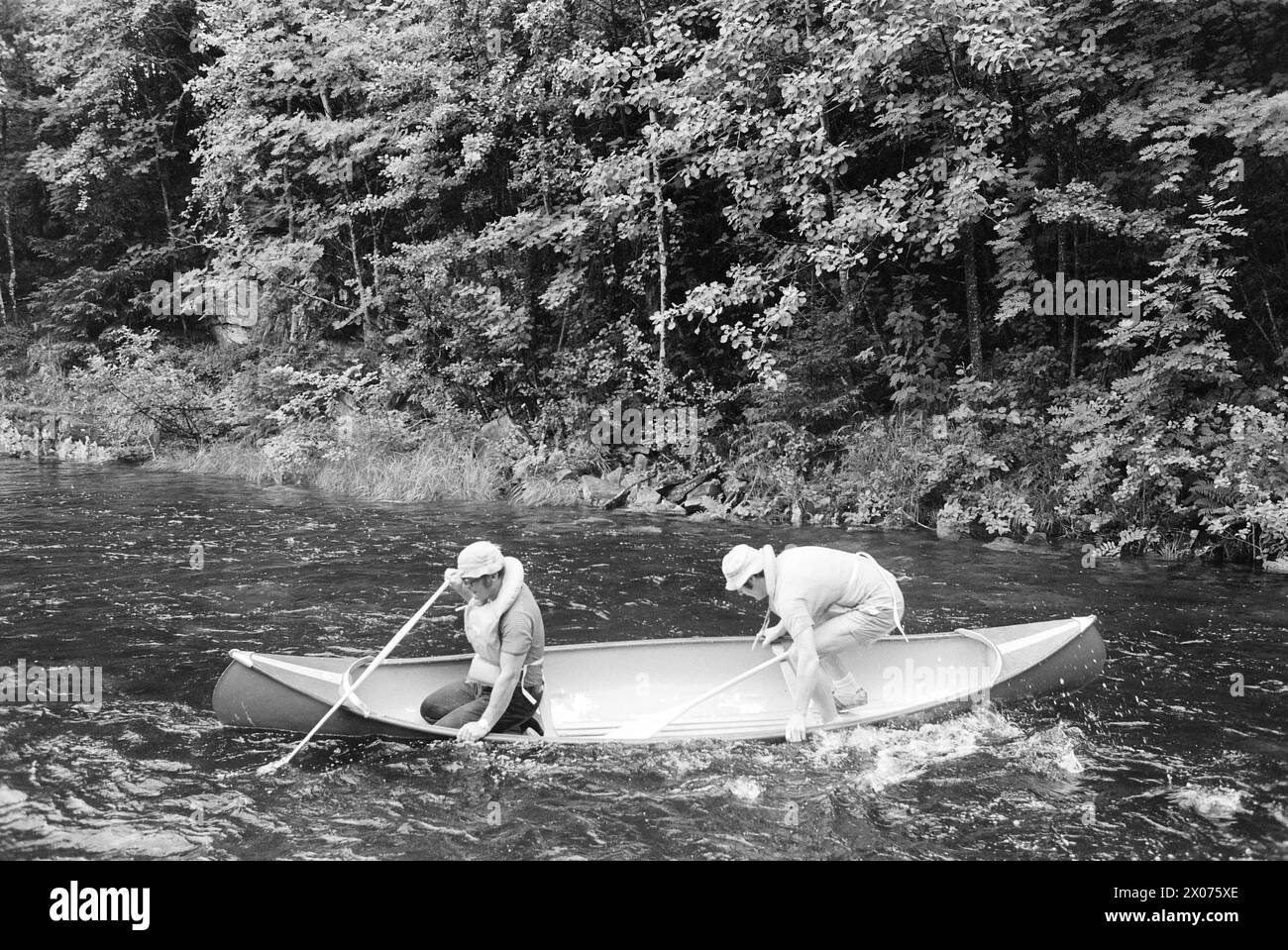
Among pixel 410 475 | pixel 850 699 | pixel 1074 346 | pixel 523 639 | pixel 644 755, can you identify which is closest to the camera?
pixel 523 639

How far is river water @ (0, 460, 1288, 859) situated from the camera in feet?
15.5

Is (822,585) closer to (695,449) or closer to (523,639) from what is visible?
(523,639)

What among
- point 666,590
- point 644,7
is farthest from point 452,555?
point 644,7

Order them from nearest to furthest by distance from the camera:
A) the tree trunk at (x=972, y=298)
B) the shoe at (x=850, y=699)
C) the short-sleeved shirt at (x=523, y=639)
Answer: the short-sleeved shirt at (x=523, y=639)
the shoe at (x=850, y=699)
the tree trunk at (x=972, y=298)

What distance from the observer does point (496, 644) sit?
5715 mm

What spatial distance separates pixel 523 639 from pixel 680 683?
163 centimetres

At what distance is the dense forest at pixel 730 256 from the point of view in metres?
Answer: 10.5

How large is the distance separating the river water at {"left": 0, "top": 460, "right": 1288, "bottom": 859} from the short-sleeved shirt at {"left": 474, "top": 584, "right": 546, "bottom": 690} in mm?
475

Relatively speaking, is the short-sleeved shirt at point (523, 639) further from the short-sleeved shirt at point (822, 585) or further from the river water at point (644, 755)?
the short-sleeved shirt at point (822, 585)

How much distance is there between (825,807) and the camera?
201 inches

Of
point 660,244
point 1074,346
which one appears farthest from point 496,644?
point 660,244

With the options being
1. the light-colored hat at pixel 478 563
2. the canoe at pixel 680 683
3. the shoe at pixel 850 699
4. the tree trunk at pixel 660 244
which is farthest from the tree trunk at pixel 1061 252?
the light-colored hat at pixel 478 563

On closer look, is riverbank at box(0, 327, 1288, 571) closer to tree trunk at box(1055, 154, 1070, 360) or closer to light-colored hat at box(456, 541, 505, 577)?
tree trunk at box(1055, 154, 1070, 360)

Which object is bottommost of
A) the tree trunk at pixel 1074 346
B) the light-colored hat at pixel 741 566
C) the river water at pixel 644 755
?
the river water at pixel 644 755
